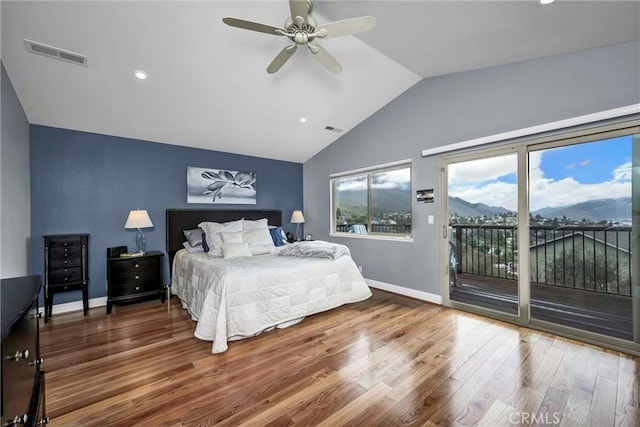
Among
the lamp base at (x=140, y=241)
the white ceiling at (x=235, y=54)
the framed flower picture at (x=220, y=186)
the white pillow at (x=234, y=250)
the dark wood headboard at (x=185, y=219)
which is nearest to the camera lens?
the white ceiling at (x=235, y=54)

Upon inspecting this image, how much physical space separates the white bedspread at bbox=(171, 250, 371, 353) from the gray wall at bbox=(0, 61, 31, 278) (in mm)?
1571

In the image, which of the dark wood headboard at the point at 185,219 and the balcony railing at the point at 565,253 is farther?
the dark wood headboard at the point at 185,219

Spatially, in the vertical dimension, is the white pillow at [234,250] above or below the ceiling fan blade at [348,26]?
below

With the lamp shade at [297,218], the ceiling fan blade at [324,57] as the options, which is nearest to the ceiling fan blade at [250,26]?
the ceiling fan blade at [324,57]

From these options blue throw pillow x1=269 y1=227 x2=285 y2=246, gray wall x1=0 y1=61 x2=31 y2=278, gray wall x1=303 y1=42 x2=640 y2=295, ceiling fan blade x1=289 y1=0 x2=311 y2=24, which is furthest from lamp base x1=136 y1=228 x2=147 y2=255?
ceiling fan blade x1=289 y1=0 x2=311 y2=24

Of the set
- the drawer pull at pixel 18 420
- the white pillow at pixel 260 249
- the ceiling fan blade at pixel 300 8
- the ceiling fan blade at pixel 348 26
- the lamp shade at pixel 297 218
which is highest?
the ceiling fan blade at pixel 300 8

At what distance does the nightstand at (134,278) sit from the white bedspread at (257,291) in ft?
1.03

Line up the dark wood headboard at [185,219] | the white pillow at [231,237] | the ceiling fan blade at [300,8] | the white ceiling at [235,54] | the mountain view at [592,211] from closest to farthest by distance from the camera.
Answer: the ceiling fan blade at [300,8] → the white ceiling at [235,54] → the mountain view at [592,211] → the white pillow at [231,237] → the dark wood headboard at [185,219]

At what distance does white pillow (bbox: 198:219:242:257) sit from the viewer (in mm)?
3739

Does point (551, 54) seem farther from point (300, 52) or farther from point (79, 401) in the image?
point (79, 401)

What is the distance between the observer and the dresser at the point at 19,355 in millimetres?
772

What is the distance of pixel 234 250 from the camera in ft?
11.8

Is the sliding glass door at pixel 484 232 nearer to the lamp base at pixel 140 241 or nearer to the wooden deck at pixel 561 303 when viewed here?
the wooden deck at pixel 561 303

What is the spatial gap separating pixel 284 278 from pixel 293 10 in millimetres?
2442
